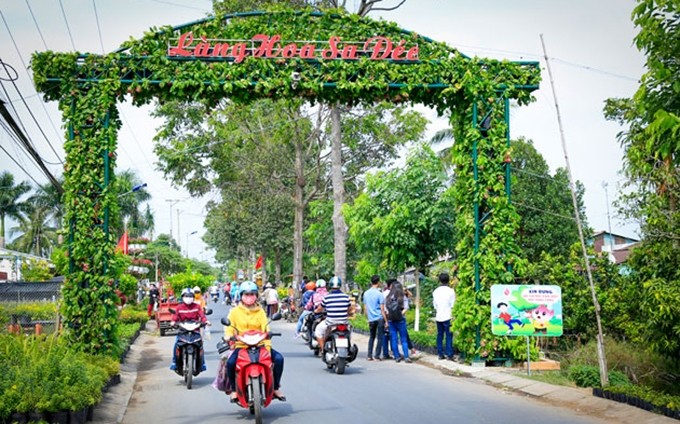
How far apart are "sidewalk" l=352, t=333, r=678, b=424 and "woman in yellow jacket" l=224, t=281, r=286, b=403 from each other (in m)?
4.10

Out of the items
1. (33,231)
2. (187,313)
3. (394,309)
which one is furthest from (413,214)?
(33,231)

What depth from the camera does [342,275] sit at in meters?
30.7

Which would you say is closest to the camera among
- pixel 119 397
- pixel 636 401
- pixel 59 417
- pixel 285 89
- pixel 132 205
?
pixel 59 417

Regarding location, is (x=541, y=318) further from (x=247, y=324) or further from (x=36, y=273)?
(x=36, y=273)

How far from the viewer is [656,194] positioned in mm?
11211

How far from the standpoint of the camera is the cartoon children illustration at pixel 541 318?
1439 cm

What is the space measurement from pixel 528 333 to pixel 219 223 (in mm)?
45953

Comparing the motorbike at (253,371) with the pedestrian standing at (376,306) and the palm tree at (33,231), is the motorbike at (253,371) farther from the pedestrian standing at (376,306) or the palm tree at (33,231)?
the palm tree at (33,231)

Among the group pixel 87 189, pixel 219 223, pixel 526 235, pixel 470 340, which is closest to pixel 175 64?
pixel 87 189

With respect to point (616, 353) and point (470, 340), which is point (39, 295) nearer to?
point (470, 340)

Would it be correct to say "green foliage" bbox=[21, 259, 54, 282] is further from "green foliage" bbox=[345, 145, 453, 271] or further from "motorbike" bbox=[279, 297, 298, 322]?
"green foliage" bbox=[345, 145, 453, 271]

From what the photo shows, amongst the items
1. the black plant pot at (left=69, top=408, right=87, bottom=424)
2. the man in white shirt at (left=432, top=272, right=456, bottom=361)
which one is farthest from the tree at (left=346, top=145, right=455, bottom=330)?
the black plant pot at (left=69, top=408, right=87, bottom=424)

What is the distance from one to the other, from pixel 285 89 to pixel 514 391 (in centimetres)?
718

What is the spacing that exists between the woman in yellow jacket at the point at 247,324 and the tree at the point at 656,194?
4.88 m
